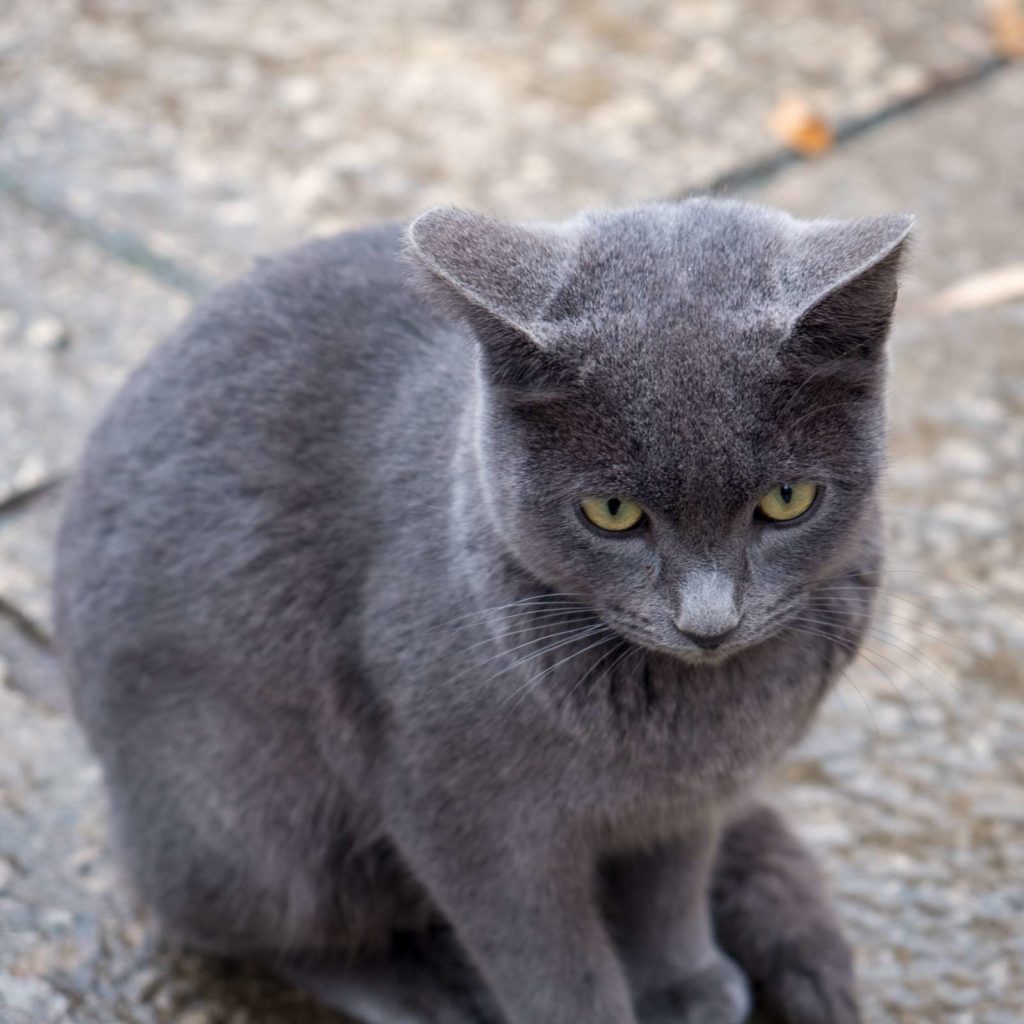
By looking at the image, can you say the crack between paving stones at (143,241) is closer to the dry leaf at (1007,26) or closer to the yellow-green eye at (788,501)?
the dry leaf at (1007,26)

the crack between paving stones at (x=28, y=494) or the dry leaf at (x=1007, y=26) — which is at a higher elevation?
the dry leaf at (x=1007, y=26)

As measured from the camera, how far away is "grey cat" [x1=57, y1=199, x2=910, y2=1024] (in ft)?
5.30

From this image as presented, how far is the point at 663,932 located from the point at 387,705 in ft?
1.76

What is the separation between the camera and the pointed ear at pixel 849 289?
1528 mm

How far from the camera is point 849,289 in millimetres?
1526

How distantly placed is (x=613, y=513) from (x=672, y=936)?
777 mm

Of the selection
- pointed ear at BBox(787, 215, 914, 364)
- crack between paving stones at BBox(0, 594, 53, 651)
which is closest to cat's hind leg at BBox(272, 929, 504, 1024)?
crack between paving stones at BBox(0, 594, 53, 651)

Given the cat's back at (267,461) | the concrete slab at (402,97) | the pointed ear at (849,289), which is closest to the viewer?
the pointed ear at (849,289)

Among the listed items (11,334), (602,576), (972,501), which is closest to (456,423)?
(602,576)

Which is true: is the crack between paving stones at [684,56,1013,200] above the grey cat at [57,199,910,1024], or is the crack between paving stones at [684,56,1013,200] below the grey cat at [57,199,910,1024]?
below

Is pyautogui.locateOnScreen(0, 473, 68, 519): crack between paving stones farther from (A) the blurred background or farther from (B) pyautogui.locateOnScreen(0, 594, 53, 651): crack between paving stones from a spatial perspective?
(B) pyautogui.locateOnScreen(0, 594, 53, 651): crack between paving stones

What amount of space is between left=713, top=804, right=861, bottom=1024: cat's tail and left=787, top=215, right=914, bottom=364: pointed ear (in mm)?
807

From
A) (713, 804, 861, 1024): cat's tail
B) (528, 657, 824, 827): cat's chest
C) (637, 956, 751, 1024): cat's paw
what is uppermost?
(528, 657, 824, 827): cat's chest

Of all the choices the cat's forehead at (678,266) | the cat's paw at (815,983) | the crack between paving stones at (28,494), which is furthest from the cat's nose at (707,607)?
the crack between paving stones at (28,494)
